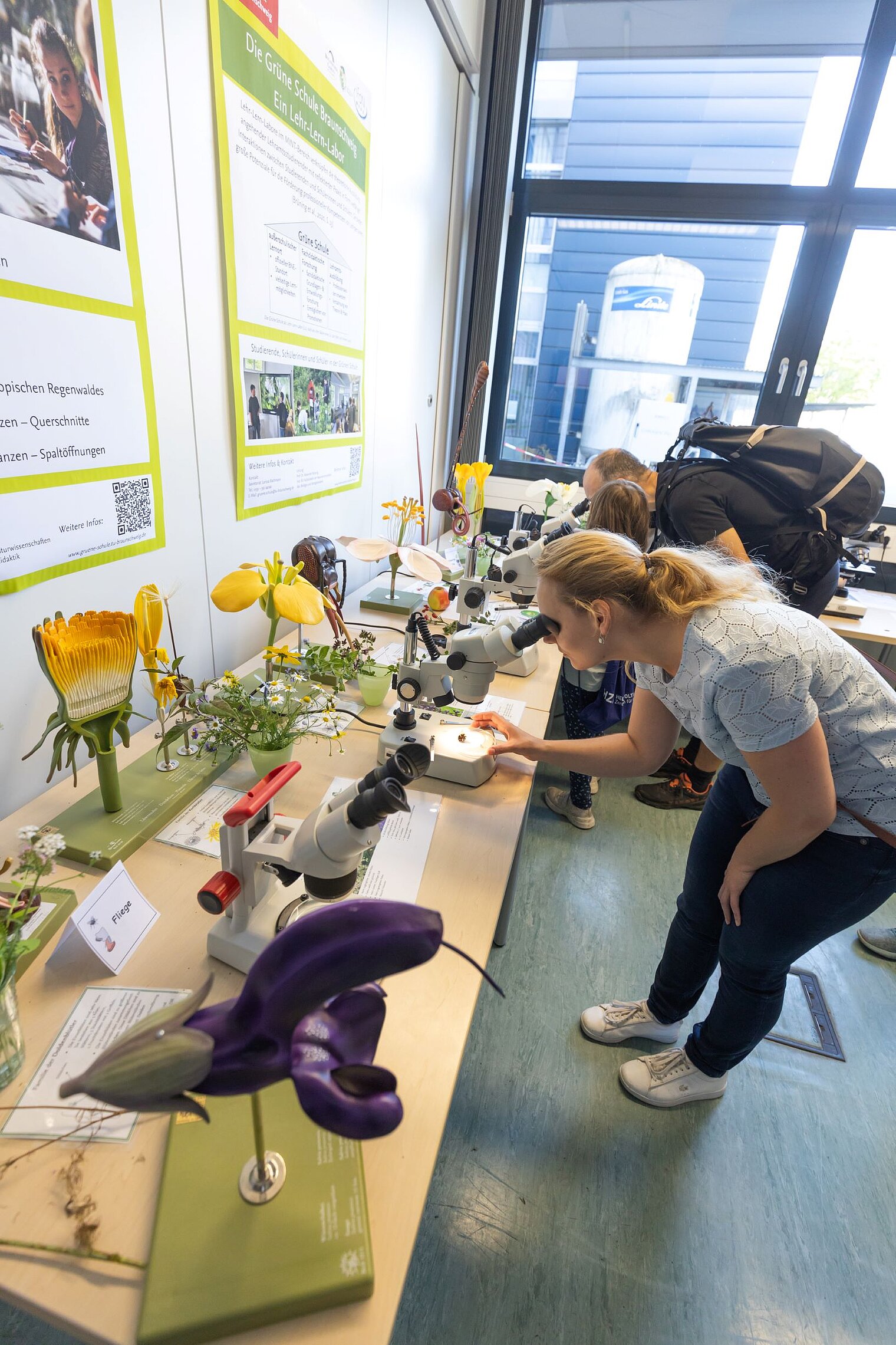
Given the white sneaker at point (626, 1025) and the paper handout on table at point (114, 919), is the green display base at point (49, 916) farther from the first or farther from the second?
the white sneaker at point (626, 1025)

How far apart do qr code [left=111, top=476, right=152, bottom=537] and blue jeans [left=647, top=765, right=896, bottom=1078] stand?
1.32 m

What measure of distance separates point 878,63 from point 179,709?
4228 millimetres

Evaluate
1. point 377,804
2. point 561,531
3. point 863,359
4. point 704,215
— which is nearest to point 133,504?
point 377,804

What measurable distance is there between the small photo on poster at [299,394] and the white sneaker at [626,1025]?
5.66 ft

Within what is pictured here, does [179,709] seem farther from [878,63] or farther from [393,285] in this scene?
[878,63]

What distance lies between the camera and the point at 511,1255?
1213mm

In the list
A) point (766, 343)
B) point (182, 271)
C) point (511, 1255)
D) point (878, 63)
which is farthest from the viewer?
point (766, 343)

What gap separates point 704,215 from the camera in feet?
10.8

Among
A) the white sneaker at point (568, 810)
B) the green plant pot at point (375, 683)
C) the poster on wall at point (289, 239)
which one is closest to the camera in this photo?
the poster on wall at point (289, 239)

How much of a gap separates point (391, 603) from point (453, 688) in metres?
0.89

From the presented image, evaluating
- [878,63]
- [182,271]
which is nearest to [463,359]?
[878,63]

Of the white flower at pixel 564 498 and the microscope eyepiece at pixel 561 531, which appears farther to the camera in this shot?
the white flower at pixel 564 498

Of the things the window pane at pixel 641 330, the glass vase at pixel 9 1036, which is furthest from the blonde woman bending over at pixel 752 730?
the window pane at pixel 641 330

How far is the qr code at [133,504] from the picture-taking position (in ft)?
4.09
